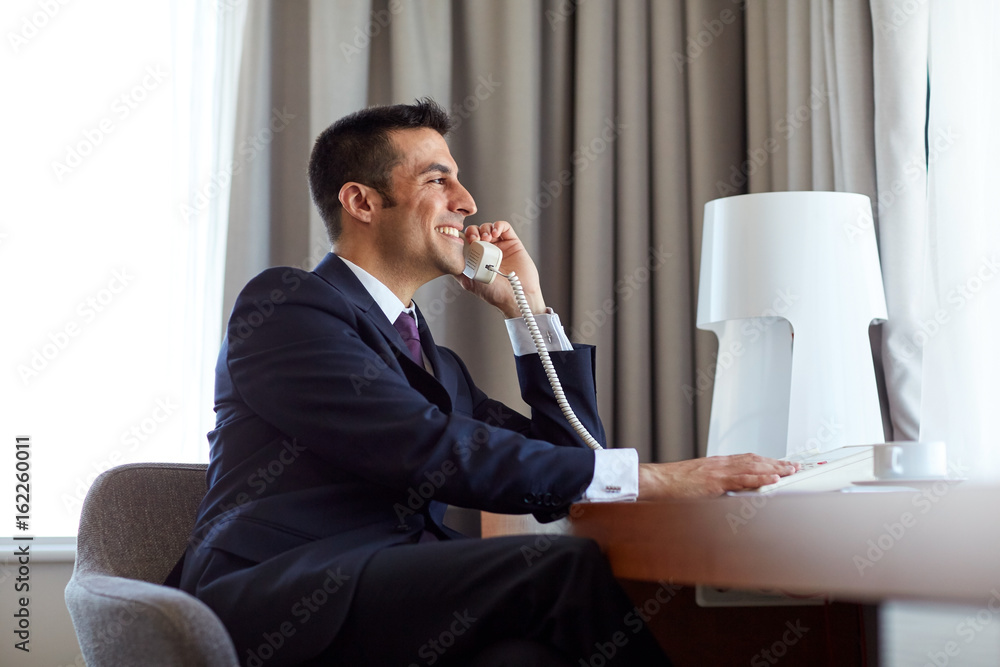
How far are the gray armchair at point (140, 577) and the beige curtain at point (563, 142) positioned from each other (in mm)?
1093

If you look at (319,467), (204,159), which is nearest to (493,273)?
(319,467)

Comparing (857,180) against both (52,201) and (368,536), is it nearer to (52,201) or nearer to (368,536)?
(368,536)

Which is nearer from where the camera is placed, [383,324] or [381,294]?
[383,324]

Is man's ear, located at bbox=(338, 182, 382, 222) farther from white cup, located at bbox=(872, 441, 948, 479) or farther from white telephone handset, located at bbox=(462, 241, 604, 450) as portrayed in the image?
white cup, located at bbox=(872, 441, 948, 479)

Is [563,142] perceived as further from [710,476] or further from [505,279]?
[710,476]

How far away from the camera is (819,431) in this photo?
6.37ft

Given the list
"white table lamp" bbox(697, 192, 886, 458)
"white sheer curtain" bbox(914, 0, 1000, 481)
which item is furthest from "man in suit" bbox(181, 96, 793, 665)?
"white sheer curtain" bbox(914, 0, 1000, 481)

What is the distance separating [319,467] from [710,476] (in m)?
0.55

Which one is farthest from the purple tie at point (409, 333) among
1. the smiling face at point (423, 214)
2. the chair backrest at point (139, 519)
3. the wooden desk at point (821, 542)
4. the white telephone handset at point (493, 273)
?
the wooden desk at point (821, 542)

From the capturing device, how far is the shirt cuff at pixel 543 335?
1791 millimetres

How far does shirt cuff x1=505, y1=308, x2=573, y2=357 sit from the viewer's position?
1.79m

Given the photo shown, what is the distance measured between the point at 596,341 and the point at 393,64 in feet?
3.23

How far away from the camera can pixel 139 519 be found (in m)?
1.39

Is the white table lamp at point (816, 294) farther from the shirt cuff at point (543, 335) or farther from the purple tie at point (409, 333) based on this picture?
the purple tie at point (409, 333)
